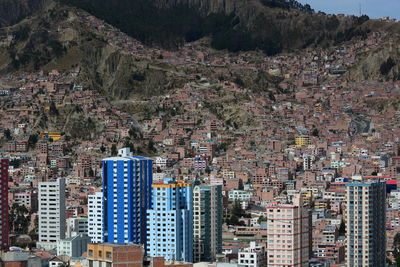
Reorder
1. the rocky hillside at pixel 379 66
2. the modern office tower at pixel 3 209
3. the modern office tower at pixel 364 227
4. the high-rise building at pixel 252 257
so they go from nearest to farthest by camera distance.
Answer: the high-rise building at pixel 252 257 → the modern office tower at pixel 364 227 → the modern office tower at pixel 3 209 → the rocky hillside at pixel 379 66

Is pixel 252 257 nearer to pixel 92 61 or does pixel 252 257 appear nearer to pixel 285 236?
pixel 285 236

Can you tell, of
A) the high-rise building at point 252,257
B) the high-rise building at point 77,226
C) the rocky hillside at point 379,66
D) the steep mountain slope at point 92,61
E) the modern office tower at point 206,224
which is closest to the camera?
the high-rise building at point 252,257

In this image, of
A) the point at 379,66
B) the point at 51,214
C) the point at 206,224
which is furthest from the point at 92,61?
the point at 206,224

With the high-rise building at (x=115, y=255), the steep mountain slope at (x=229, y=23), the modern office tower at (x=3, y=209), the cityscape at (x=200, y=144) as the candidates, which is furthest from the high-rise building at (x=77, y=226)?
the steep mountain slope at (x=229, y=23)

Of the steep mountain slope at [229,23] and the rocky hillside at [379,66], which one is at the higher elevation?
the steep mountain slope at [229,23]

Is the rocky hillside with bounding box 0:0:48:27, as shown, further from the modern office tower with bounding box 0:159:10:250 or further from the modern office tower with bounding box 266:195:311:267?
the modern office tower with bounding box 266:195:311:267

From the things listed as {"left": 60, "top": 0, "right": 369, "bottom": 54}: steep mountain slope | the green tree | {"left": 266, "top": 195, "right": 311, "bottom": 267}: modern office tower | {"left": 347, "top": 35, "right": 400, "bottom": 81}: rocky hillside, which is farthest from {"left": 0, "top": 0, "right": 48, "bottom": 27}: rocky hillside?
{"left": 266, "top": 195, "right": 311, "bottom": 267}: modern office tower

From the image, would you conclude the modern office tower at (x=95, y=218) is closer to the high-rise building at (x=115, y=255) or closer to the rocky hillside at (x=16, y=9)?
the high-rise building at (x=115, y=255)
